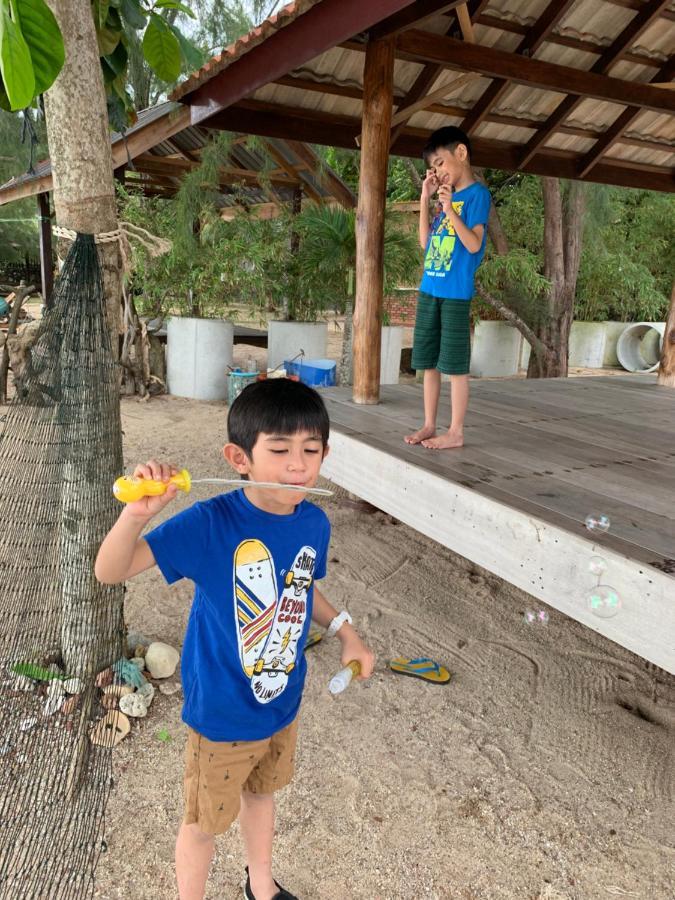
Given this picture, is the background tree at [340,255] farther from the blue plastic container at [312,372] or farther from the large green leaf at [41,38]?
the large green leaf at [41,38]

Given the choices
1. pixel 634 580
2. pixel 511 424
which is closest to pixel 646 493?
pixel 634 580

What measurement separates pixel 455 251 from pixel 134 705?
2.14 m

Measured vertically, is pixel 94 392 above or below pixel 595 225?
below

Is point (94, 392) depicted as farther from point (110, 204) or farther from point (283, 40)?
point (283, 40)

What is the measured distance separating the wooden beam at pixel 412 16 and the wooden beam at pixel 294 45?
286mm

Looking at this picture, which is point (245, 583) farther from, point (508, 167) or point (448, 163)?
point (508, 167)

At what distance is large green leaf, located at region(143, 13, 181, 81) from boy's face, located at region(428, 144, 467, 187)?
1.13 m

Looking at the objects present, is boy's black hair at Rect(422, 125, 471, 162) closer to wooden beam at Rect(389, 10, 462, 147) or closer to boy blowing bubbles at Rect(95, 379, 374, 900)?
boy blowing bubbles at Rect(95, 379, 374, 900)

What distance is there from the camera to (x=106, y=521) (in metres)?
2.24

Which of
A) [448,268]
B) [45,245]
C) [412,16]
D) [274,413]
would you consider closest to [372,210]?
[412,16]

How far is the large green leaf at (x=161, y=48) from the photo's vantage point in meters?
1.91

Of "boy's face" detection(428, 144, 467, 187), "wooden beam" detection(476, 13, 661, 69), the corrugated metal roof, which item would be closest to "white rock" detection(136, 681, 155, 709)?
"boy's face" detection(428, 144, 467, 187)

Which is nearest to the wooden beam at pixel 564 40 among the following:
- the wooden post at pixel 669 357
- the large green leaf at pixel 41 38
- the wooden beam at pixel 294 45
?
the wooden beam at pixel 294 45

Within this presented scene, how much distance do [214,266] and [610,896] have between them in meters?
6.92
